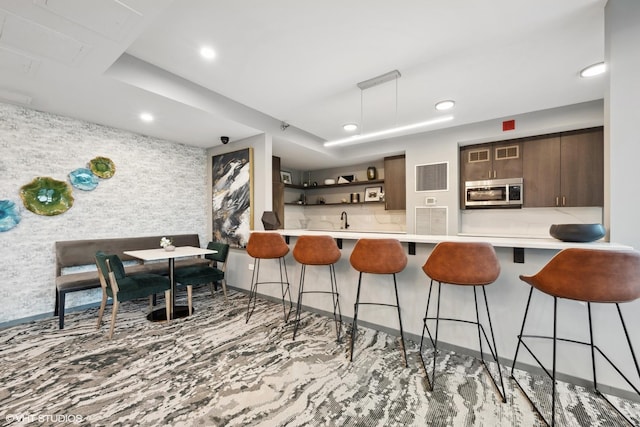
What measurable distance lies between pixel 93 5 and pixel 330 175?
5.10 meters

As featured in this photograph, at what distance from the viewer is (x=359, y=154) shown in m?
5.09

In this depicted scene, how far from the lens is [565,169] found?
3.56 m

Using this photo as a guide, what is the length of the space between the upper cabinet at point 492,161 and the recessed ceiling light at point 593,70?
1.35 metres

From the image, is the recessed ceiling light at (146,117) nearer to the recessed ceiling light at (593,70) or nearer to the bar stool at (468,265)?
the bar stool at (468,265)

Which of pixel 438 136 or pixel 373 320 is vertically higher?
pixel 438 136

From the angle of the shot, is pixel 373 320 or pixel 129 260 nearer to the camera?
pixel 373 320

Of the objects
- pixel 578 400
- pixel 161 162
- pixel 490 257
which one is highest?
pixel 161 162

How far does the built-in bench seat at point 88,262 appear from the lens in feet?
9.61

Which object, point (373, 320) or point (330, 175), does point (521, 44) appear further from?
point (330, 175)

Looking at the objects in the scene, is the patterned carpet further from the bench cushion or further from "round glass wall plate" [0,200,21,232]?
"round glass wall plate" [0,200,21,232]

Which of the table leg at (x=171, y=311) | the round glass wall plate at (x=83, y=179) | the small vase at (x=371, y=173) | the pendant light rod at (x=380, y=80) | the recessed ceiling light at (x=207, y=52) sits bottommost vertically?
the table leg at (x=171, y=311)

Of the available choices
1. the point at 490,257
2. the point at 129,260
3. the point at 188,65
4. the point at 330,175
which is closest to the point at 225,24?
the point at 188,65

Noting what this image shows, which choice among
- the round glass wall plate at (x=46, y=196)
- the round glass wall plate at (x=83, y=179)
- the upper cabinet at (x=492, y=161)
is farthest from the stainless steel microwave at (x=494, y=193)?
the round glass wall plate at (x=46, y=196)

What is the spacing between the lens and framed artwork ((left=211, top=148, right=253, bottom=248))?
404cm
